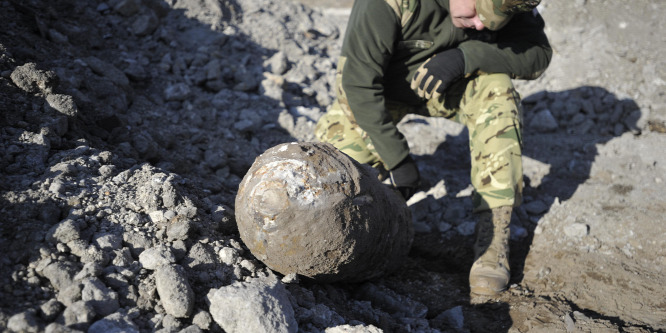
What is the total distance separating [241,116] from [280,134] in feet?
1.02

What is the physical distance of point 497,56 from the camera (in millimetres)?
2791

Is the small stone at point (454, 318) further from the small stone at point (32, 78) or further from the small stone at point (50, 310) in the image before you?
the small stone at point (32, 78)

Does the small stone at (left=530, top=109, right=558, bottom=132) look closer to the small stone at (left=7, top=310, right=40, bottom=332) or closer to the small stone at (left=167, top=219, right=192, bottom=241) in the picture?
the small stone at (left=167, top=219, right=192, bottom=241)

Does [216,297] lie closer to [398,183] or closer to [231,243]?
[231,243]

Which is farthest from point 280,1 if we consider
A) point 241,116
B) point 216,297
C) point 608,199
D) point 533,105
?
point 216,297

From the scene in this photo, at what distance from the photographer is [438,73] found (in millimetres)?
2672

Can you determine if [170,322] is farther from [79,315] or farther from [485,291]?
[485,291]

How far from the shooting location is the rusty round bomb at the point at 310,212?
5.75 feet

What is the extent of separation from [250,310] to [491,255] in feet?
4.56

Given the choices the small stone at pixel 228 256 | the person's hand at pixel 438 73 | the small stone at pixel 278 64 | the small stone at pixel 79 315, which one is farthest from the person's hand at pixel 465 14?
the small stone at pixel 79 315

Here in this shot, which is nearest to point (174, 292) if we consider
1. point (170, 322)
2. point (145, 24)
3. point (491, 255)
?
point (170, 322)

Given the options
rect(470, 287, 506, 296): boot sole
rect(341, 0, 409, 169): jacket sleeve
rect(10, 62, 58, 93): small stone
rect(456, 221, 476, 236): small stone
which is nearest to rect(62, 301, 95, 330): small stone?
rect(10, 62, 58, 93): small stone

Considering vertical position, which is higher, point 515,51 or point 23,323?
point 515,51

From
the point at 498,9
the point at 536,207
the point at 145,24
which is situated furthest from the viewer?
the point at 145,24
